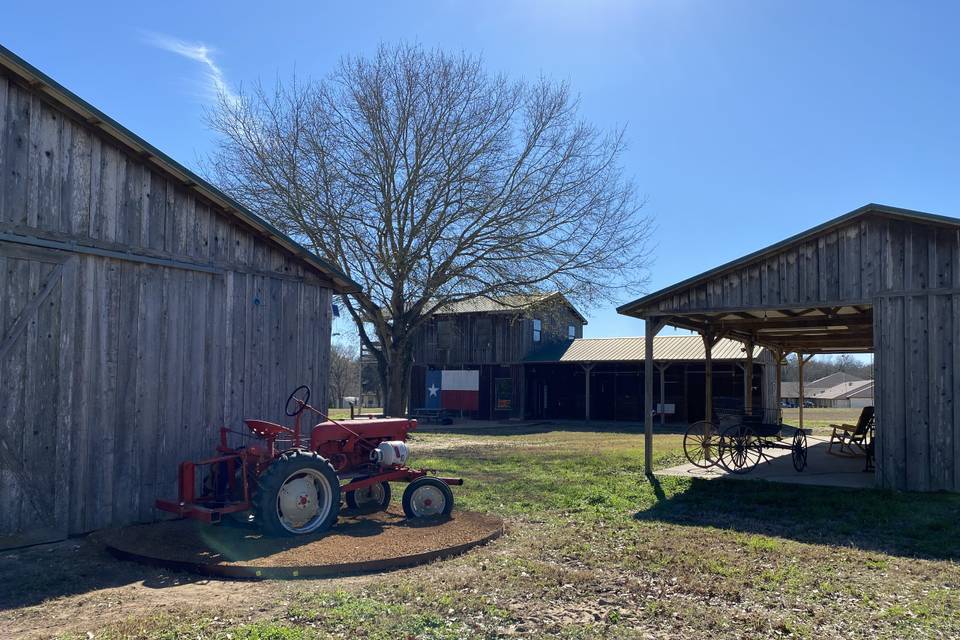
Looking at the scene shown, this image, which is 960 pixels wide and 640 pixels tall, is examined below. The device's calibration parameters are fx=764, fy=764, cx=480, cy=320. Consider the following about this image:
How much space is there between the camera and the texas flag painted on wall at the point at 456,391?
35250 millimetres

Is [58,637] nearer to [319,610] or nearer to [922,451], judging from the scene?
[319,610]

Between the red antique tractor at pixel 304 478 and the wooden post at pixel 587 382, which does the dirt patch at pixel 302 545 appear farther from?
the wooden post at pixel 587 382

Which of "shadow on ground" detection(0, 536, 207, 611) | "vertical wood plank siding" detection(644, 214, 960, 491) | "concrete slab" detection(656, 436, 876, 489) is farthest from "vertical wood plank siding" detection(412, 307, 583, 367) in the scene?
"shadow on ground" detection(0, 536, 207, 611)

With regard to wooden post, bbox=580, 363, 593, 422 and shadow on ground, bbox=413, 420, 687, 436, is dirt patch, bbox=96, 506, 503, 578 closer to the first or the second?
shadow on ground, bbox=413, 420, 687, 436

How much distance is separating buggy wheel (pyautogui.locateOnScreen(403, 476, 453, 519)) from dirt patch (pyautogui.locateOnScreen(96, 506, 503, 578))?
0.61 ft

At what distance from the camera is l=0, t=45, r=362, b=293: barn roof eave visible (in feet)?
24.9

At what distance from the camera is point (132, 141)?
8.45 metres

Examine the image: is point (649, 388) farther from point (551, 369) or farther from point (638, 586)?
point (551, 369)

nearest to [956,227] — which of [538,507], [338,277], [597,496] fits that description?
[597,496]

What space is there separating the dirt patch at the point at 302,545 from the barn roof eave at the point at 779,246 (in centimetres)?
578

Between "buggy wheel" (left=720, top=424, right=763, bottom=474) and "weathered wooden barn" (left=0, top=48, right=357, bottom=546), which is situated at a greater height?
"weathered wooden barn" (left=0, top=48, right=357, bottom=546)

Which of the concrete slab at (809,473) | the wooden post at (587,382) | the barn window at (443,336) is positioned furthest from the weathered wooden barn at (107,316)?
the barn window at (443,336)

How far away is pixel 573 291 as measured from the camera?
2408cm

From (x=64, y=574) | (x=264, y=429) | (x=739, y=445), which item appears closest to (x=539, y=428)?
(x=739, y=445)
